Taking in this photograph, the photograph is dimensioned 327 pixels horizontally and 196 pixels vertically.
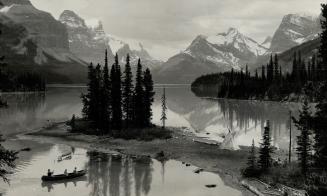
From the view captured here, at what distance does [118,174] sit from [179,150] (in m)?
18.3

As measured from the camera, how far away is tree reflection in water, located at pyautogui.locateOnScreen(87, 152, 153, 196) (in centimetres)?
4810

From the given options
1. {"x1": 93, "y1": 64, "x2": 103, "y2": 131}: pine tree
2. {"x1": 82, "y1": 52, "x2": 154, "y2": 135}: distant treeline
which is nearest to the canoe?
{"x1": 82, "y1": 52, "x2": 154, "y2": 135}: distant treeline

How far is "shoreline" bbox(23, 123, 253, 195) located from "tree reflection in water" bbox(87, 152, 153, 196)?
4.88 meters

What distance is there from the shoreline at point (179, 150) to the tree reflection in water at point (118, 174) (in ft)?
16.0

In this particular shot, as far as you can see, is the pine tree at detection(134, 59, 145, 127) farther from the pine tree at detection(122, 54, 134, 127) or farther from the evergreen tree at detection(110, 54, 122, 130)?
the evergreen tree at detection(110, 54, 122, 130)

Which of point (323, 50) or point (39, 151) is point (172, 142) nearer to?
point (39, 151)

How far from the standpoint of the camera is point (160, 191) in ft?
158

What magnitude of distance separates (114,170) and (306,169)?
2549 centimetres

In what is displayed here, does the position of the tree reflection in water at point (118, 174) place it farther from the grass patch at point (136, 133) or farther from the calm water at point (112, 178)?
the grass patch at point (136, 133)

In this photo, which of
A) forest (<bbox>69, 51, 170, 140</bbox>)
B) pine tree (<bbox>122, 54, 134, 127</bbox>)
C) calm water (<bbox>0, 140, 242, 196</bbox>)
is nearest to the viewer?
calm water (<bbox>0, 140, 242, 196</bbox>)

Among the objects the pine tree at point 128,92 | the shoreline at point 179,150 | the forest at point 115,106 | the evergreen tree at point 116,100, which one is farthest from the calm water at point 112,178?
the pine tree at point 128,92

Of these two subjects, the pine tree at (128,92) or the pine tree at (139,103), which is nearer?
the pine tree at (139,103)

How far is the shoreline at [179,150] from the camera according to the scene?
5731 centimetres

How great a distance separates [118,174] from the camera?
55.2 metres
